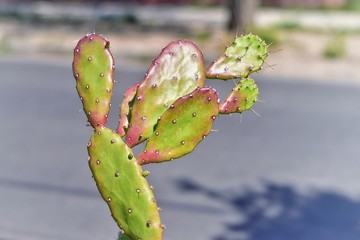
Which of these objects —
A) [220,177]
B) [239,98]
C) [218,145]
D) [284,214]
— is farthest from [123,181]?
[218,145]

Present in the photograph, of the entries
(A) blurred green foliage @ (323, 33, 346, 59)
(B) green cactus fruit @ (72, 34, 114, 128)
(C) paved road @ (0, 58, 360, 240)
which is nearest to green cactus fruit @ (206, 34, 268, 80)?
(B) green cactus fruit @ (72, 34, 114, 128)

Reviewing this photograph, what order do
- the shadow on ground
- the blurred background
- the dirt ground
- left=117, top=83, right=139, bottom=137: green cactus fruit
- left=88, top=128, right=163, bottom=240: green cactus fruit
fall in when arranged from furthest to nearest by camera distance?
the dirt ground → the blurred background → the shadow on ground → left=117, top=83, right=139, bottom=137: green cactus fruit → left=88, top=128, right=163, bottom=240: green cactus fruit

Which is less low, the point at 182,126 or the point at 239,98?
the point at 239,98

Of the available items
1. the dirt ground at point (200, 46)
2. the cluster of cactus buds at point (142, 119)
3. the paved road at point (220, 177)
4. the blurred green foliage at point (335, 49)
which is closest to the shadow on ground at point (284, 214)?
the paved road at point (220, 177)

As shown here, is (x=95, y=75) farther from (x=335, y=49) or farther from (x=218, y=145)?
(x=335, y=49)

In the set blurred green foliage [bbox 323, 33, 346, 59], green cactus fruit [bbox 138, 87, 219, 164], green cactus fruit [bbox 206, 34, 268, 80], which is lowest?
green cactus fruit [bbox 138, 87, 219, 164]

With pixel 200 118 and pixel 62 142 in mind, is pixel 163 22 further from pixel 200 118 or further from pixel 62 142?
pixel 200 118

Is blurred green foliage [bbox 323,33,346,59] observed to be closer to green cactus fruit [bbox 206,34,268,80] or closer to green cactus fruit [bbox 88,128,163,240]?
green cactus fruit [bbox 206,34,268,80]

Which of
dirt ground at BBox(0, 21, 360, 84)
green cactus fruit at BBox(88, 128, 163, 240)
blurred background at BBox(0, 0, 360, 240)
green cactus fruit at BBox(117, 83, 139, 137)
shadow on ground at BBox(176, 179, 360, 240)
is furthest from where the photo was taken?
dirt ground at BBox(0, 21, 360, 84)
